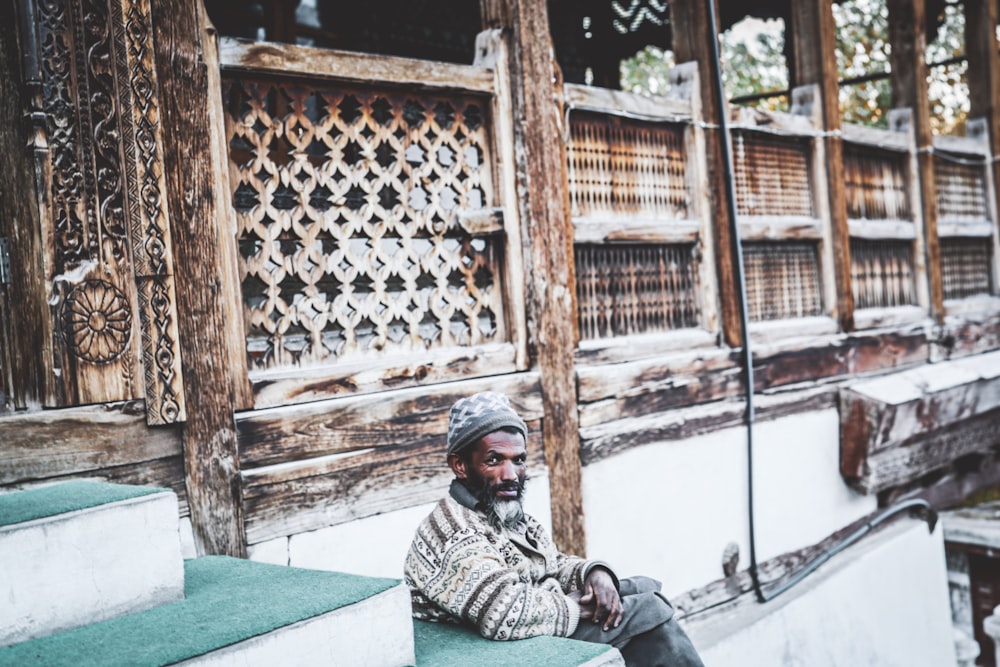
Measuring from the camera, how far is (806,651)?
576 cm

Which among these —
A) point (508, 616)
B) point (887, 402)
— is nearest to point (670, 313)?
point (887, 402)

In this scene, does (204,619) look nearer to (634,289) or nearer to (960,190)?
(634,289)

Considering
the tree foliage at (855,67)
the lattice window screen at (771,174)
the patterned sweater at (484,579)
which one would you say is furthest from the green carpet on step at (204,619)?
the tree foliage at (855,67)

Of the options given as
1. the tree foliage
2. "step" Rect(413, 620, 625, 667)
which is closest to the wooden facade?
"step" Rect(413, 620, 625, 667)

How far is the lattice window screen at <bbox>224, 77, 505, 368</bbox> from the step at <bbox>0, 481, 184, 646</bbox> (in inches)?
47.5

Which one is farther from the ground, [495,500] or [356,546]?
[495,500]

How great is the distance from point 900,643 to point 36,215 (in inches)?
239

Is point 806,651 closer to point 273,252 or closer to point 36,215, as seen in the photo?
point 273,252

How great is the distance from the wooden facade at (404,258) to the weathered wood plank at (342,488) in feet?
0.04

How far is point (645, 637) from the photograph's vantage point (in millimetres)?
3127

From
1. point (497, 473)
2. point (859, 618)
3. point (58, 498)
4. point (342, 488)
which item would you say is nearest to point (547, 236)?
point (342, 488)

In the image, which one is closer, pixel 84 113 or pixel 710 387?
pixel 84 113

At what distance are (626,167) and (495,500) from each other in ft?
9.32

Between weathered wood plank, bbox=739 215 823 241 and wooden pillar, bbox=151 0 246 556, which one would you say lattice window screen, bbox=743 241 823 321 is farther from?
wooden pillar, bbox=151 0 246 556
